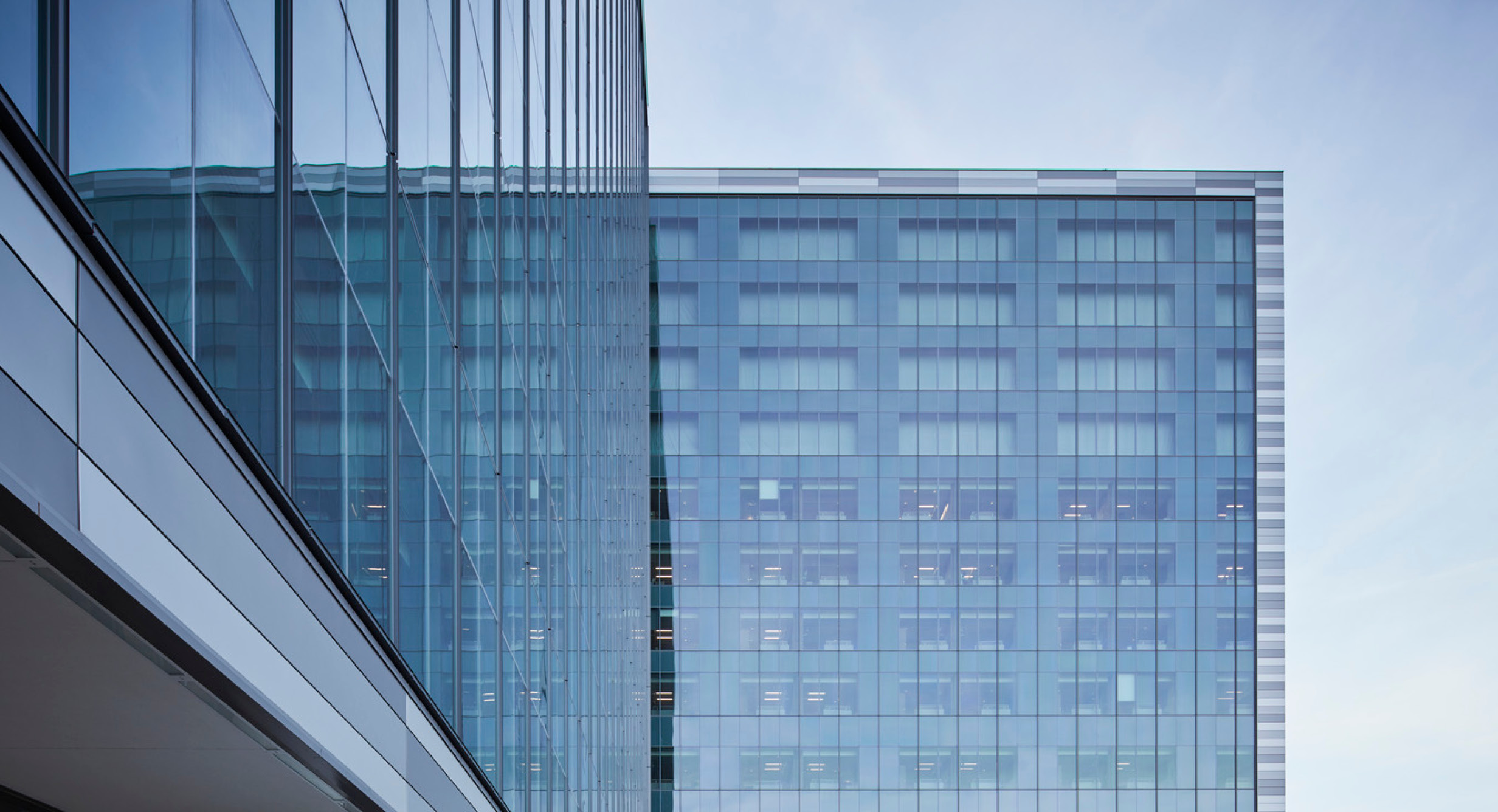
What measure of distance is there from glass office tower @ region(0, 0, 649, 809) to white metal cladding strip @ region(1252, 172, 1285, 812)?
51.5m

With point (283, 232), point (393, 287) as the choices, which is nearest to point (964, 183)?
point (393, 287)

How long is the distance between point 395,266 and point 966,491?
5868cm

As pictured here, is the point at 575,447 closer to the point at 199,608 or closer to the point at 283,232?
the point at 283,232

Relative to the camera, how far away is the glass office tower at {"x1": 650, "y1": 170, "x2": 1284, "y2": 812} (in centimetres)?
6334

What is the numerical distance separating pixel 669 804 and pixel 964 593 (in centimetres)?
1906

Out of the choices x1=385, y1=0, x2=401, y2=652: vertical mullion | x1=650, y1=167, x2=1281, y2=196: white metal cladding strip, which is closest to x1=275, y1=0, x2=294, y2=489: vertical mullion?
x1=385, y1=0, x2=401, y2=652: vertical mullion

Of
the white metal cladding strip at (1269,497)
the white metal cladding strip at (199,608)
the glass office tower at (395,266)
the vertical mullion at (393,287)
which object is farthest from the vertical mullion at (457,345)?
the white metal cladding strip at (1269,497)

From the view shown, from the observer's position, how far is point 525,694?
1488cm

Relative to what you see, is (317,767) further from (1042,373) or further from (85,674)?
(1042,373)

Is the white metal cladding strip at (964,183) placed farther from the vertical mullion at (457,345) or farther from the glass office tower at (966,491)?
the vertical mullion at (457,345)

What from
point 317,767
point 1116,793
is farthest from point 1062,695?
point 317,767

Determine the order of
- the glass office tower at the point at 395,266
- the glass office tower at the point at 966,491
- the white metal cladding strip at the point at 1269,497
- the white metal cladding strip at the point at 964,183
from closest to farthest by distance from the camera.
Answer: the glass office tower at the point at 395,266 < the white metal cladding strip at the point at 1269,497 < the glass office tower at the point at 966,491 < the white metal cladding strip at the point at 964,183

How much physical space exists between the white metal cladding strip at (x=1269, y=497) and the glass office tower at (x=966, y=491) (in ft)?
0.61

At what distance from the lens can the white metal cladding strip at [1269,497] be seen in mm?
63000
